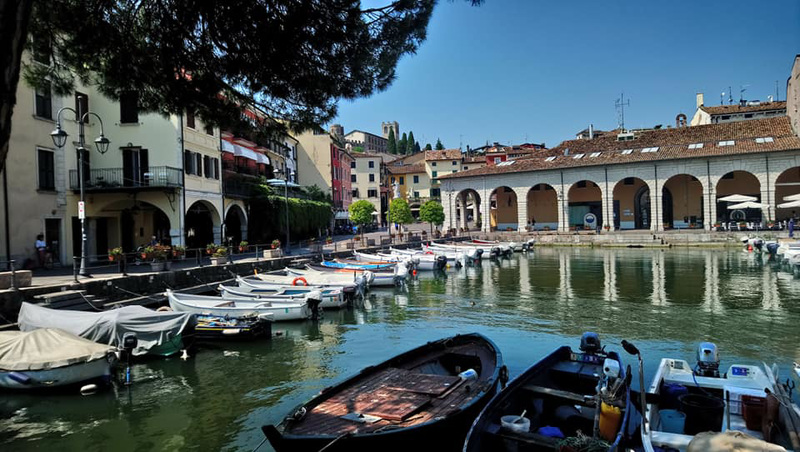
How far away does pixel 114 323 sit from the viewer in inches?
483

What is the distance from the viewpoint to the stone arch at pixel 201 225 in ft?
101

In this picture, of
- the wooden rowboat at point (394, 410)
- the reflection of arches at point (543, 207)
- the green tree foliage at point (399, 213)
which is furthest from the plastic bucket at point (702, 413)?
the reflection of arches at point (543, 207)

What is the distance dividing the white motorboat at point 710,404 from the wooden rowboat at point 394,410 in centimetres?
250

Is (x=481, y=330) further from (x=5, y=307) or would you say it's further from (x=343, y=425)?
(x=5, y=307)

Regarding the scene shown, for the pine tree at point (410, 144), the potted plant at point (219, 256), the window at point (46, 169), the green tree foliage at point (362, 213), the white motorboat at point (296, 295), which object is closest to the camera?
the white motorboat at point (296, 295)

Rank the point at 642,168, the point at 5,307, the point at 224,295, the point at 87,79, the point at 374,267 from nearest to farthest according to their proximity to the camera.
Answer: the point at 87,79
the point at 5,307
the point at 224,295
the point at 374,267
the point at 642,168

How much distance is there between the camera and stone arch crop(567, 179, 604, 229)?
53.5m

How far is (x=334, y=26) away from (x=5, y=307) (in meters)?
12.7

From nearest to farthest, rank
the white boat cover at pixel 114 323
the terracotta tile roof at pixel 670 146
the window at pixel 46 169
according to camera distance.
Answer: the white boat cover at pixel 114 323
the window at pixel 46 169
the terracotta tile roof at pixel 670 146

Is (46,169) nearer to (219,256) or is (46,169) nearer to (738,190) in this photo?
(219,256)

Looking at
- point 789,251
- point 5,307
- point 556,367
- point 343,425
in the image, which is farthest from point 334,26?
point 789,251

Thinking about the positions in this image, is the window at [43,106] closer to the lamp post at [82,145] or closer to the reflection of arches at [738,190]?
the lamp post at [82,145]

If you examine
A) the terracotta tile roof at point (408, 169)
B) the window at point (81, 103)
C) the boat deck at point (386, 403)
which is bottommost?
the boat deck at point (386, 403)

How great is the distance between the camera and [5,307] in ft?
46.8
